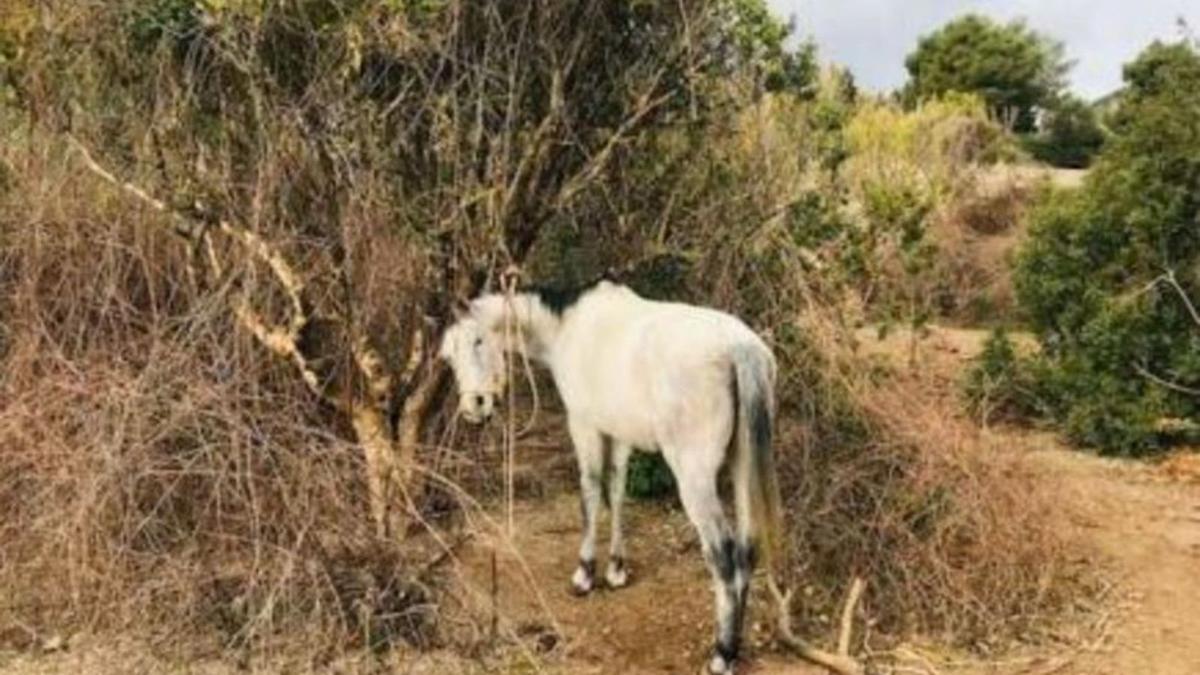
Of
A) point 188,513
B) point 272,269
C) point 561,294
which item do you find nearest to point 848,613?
point 561,294

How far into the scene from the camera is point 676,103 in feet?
27.2

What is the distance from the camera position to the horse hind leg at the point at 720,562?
21.7ft

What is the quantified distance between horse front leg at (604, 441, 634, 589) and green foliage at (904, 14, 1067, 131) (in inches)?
898

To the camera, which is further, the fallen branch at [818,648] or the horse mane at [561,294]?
the horse mane at [561,294]

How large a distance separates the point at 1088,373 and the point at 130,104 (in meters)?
6.78

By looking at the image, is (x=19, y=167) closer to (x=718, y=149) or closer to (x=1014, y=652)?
(x=718, y=149)

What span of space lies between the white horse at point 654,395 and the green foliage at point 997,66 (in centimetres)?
2288

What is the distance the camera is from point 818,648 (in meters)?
6.89

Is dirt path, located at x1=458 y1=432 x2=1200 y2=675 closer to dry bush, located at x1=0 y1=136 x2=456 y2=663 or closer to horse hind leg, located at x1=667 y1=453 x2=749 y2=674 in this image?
horse hind leg, located at x1=667 y1=453 x2=749 y2=674

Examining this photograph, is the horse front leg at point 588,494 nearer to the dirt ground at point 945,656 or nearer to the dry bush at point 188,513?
the dirt ground at point 945,656

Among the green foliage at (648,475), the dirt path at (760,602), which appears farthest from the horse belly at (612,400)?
the green foliage at (648,475)

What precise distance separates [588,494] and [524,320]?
94 centimetres

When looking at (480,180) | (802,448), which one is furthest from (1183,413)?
(480,180)

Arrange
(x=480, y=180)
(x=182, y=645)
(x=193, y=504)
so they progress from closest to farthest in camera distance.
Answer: (x=182, y=645), (x=193, y=504), (x=480, y=180)
